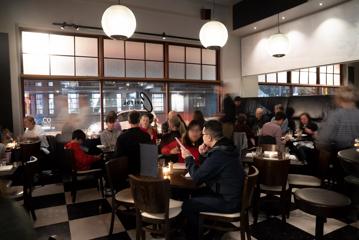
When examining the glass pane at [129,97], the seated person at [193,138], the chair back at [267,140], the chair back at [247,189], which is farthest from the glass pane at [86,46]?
the chair back at [247,189]

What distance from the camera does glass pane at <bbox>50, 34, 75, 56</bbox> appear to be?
5336 mm

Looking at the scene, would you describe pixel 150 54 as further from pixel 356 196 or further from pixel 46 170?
pixel 356 196

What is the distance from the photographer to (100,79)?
224 inches

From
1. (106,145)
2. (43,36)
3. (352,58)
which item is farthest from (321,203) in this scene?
(43,36)

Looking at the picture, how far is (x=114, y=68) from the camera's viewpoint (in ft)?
19.4

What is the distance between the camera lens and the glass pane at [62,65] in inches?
211

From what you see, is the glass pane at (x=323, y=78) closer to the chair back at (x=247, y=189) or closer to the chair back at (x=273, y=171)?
the chair back at (x=273, y=171)

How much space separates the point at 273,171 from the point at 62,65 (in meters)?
4.66

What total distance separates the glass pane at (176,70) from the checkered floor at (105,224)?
Answer: 3694 mm

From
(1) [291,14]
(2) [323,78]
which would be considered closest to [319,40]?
(1) [291,14]

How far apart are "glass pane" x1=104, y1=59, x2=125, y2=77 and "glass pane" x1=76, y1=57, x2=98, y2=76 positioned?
233 millimetres

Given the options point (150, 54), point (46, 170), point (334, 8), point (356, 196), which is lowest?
point (46, 170)

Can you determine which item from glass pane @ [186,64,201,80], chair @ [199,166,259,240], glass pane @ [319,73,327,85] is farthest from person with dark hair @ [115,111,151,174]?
glass pane @ [319,73,327,85]

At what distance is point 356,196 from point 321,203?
2.04 ft
